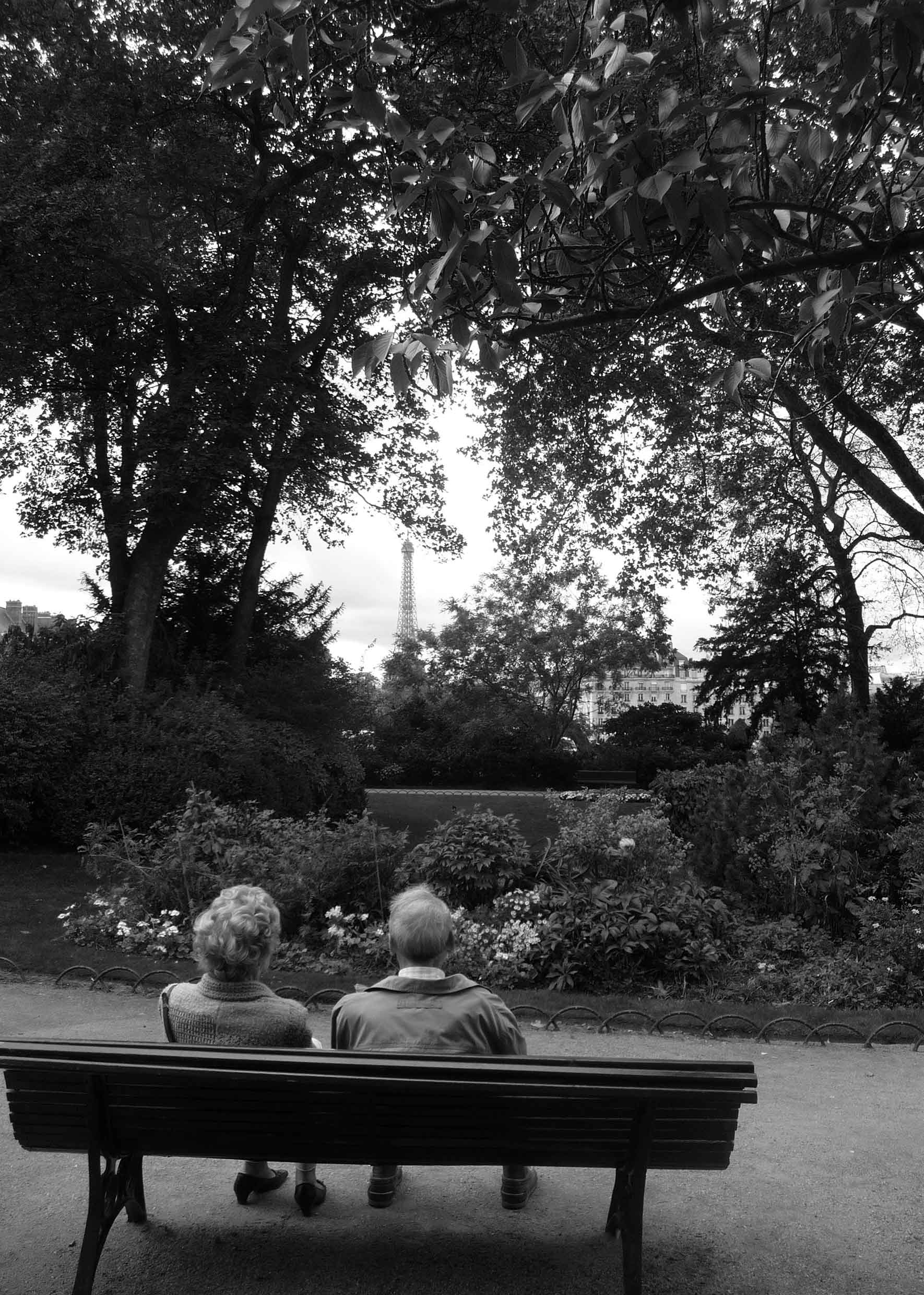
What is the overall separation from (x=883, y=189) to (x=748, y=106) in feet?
3.70

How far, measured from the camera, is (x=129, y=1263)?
10.8ft

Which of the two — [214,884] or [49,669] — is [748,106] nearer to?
[214,884]

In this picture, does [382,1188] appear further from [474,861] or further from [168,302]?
[168,302]

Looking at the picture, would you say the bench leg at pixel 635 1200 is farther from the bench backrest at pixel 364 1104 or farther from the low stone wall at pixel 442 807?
the low stone wall at pixel 442 807

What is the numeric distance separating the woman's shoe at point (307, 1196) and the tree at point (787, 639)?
24.8 meters

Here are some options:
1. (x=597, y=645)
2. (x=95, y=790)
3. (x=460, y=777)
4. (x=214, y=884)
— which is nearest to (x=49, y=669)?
(x=95, y=790)

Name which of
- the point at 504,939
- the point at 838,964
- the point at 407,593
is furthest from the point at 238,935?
the point at 407,593

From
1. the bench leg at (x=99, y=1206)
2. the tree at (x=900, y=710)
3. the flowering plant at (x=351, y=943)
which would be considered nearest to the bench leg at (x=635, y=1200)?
the bench leg at (x=99, y=1206)

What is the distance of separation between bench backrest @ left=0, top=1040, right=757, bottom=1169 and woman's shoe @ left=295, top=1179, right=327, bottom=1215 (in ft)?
1.84

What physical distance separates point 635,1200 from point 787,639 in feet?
87.7

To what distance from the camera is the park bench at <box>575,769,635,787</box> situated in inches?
1080

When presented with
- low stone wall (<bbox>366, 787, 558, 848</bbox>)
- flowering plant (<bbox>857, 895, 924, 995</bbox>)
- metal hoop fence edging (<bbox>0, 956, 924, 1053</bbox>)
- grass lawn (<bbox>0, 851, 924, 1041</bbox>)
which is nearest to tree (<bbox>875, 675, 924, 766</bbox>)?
low stone wall (<bbox>366, 787, 558, 848</bbox>)

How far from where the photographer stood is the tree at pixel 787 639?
27.6 m

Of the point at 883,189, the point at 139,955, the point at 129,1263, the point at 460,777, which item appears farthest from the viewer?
the point at 460,777
